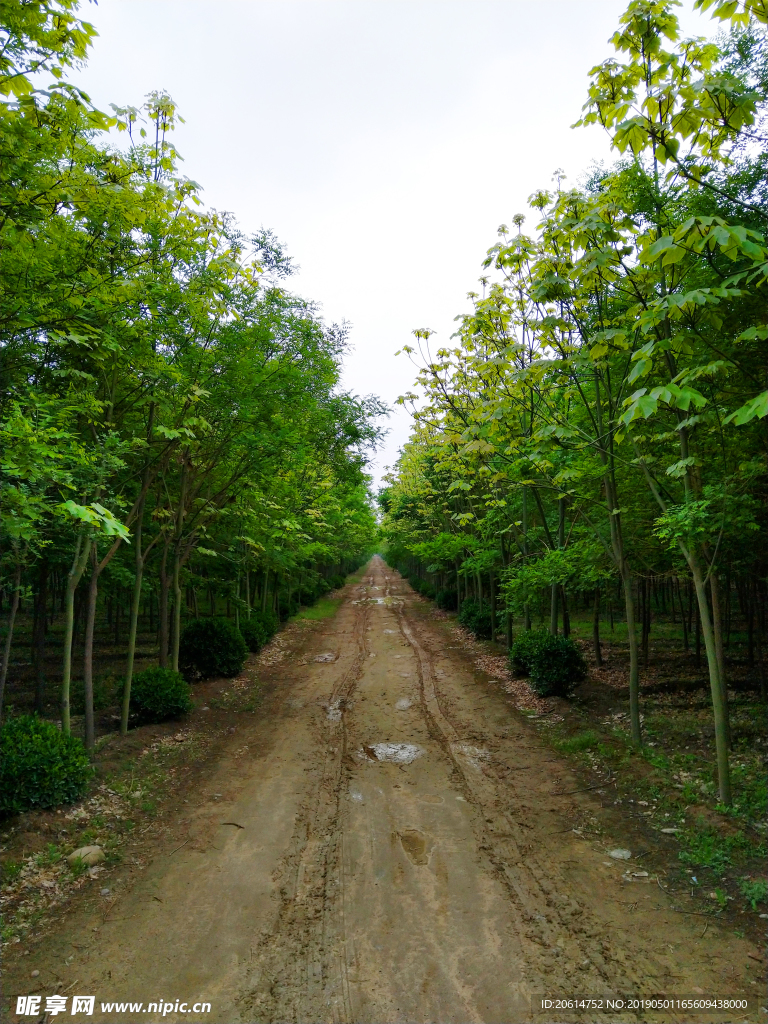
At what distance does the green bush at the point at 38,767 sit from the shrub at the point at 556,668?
7875 millimetres

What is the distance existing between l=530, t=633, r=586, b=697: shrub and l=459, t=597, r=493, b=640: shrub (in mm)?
7203

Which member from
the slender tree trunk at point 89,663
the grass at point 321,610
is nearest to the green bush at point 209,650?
the slender tree trunk at point 89,663

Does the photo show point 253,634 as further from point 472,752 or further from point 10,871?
point 10,871

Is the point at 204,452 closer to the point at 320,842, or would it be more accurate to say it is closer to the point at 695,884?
the point at 320,842

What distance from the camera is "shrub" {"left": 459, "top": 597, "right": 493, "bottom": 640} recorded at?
59.9 ft

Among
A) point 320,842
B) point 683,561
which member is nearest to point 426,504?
point 683,561

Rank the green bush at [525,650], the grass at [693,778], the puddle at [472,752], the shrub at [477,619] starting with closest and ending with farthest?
the grass at [693,778], the puddle at [472,752], the green bush at [525,650], the shrub at [477,619]

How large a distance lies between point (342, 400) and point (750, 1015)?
1159 centimetres

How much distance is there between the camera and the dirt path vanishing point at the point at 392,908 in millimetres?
3715

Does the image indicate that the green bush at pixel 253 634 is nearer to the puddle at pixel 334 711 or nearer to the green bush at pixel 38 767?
the puddle at pixel 334 711

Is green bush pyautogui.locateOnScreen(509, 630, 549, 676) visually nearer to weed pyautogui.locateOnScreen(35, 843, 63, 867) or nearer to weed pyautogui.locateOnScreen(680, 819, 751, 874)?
weed pyautogui.locateOnScreen(680, 819, 751, 874)

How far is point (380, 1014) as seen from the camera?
3.52 meters

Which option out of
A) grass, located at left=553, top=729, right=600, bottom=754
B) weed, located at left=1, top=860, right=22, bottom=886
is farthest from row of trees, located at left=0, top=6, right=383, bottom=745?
grass, located at left=553, top=729, right=600, bottom=754

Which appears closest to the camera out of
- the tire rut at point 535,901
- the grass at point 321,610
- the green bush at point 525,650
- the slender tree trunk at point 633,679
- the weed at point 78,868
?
the tire rut at point 535,901
